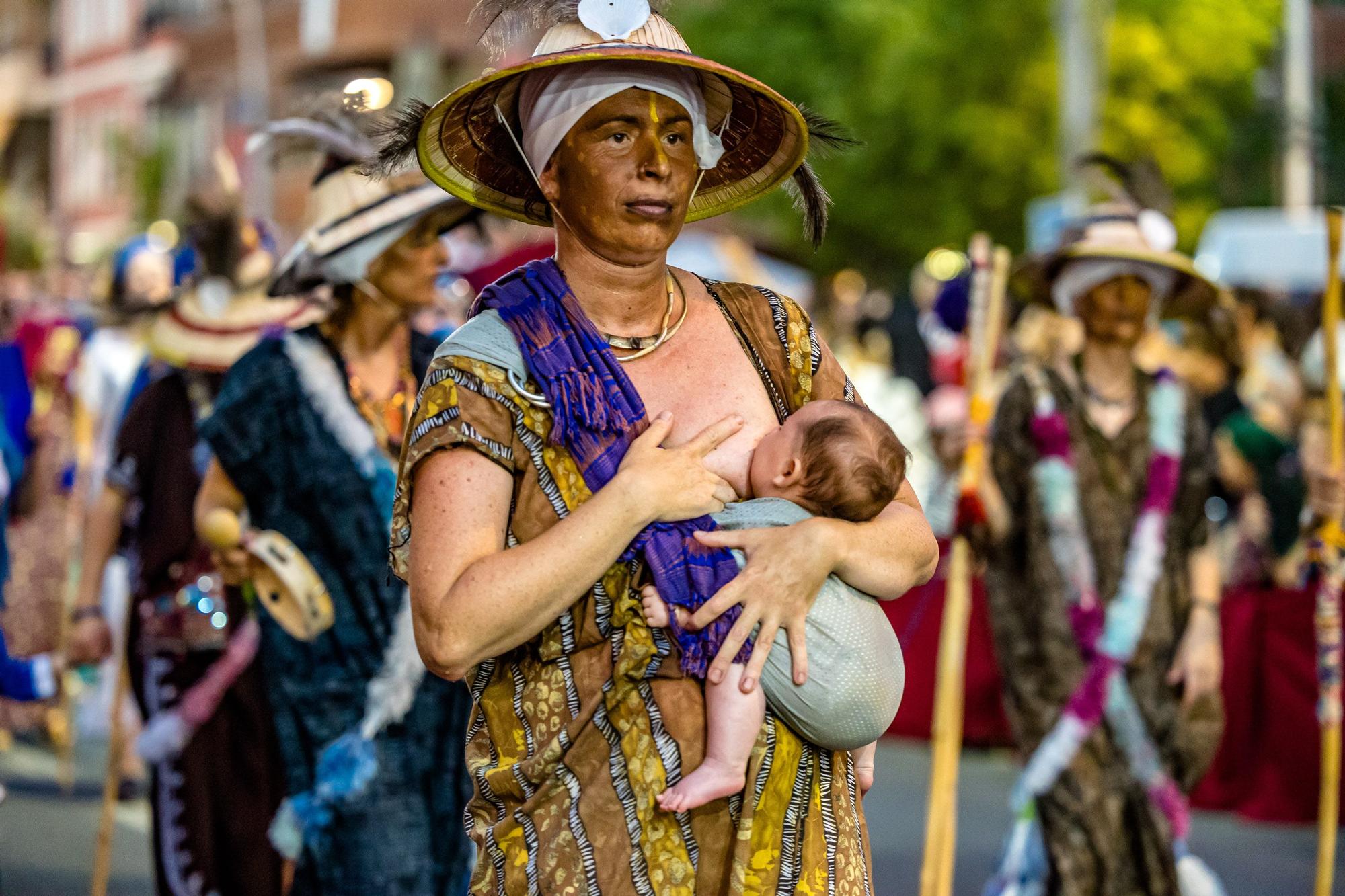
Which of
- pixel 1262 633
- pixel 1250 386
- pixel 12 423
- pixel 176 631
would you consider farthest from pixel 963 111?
pixel 176 631

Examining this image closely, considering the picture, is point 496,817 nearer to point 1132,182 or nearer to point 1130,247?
point 1130,247

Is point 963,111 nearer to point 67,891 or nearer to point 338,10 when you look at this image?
point 67,891

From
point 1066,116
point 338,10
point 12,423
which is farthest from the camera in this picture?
point 338,10

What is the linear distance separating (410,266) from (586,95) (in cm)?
260

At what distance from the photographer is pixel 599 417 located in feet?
10.2

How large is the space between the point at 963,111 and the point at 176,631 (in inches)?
855

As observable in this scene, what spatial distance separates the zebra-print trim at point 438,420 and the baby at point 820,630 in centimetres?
40

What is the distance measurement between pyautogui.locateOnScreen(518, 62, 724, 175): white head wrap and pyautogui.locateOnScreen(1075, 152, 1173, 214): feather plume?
428 cm

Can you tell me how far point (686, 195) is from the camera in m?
3.32

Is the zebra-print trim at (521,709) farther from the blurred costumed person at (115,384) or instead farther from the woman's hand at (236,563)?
the blurred costumed person at (115,384)

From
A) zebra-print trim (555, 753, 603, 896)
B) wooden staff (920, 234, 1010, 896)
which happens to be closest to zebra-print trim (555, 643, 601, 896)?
zebra-print trim (555, 753, 603, 896)

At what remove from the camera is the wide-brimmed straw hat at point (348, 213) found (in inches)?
222

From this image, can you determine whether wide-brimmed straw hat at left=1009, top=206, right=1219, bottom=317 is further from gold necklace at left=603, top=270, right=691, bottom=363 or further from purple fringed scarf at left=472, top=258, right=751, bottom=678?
purple fringed scarf at left=472, top=258, right=751, bottom=678

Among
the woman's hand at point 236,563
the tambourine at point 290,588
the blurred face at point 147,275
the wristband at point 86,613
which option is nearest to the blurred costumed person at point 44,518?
the blurred face at point 147,275
